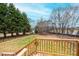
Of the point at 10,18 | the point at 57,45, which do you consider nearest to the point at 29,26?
the point at 10,18

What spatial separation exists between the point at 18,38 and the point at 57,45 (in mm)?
591

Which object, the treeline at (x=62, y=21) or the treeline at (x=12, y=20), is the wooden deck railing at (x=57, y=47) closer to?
the treeline at (x=62, y=21)

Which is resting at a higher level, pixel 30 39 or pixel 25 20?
pixel 25 20

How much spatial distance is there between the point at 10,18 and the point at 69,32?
888 mm

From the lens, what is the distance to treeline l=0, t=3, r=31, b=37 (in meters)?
2.51

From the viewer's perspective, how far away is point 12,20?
100 inches

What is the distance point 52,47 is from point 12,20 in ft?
2.35

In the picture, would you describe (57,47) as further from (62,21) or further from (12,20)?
(12,20)

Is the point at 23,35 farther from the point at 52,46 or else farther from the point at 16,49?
the point at 52,46

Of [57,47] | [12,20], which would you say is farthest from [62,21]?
[12,20]

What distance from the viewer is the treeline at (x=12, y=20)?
8.23ft

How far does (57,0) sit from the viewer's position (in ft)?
8.25

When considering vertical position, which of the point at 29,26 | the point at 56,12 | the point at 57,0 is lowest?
the point at 29,26

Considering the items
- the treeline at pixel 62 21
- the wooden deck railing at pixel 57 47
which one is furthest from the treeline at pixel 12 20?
the wooden deck railing at pixel 57 47
